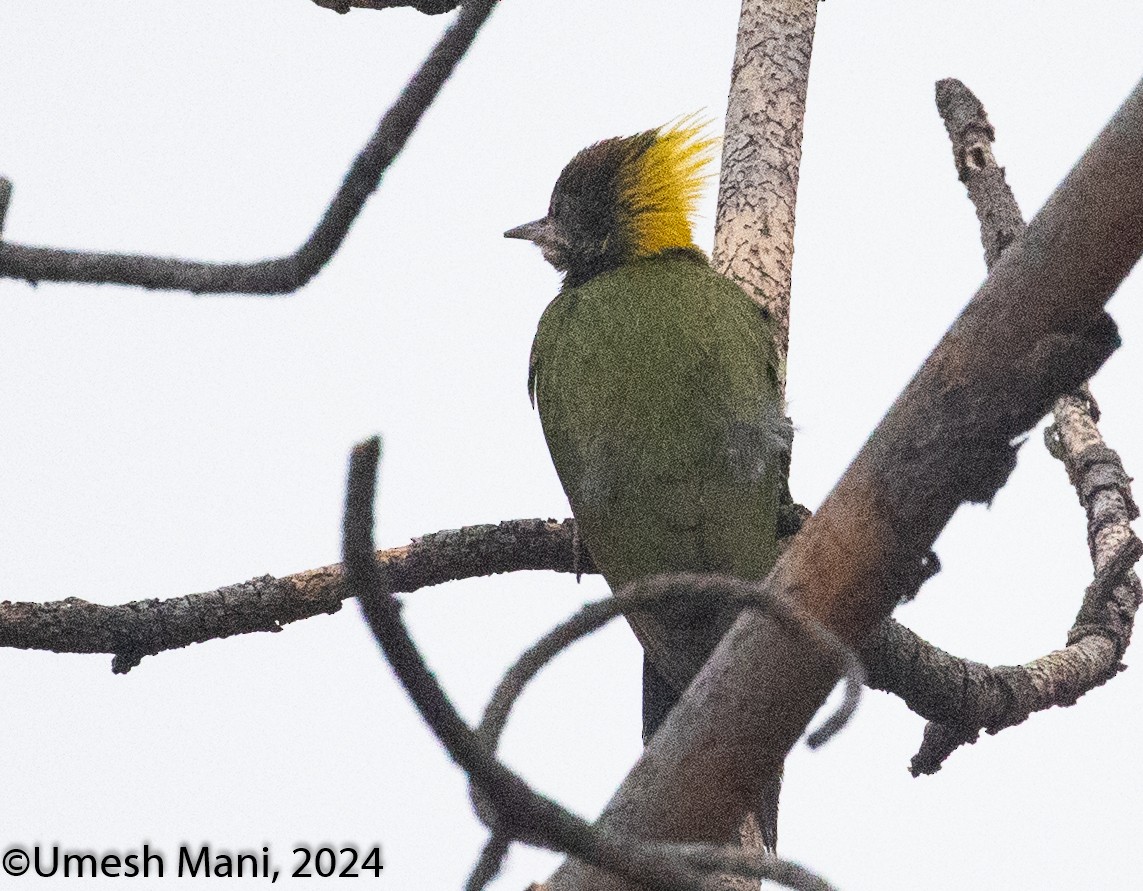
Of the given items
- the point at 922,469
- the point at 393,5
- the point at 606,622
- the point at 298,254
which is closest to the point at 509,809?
the point at 606,622

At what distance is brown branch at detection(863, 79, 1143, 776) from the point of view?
3.81 m

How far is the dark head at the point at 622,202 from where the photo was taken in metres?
5.08

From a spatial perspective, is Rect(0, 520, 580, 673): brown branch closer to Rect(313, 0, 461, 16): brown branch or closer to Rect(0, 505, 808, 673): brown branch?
Rect(0, 505, 808, 673): brown branch

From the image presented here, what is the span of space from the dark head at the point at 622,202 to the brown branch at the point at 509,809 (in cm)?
353

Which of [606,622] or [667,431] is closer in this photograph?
[606,622]

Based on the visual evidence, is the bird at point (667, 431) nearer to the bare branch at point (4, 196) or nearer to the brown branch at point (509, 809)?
the brown branch at point (509, 809)

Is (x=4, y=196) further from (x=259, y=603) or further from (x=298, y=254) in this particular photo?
(x=259, y=603)

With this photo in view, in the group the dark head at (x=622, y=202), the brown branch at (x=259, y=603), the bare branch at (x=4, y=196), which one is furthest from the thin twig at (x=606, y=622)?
the dark head at (x=622, y=202)

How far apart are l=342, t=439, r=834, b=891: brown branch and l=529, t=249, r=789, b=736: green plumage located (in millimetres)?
2163

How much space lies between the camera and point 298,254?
1678mm

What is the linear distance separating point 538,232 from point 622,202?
1.13 feet

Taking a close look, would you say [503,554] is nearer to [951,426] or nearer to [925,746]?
[925,746]

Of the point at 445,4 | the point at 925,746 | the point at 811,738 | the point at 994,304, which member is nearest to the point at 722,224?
the point at 445,4

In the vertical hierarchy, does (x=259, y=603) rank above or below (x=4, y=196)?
above
